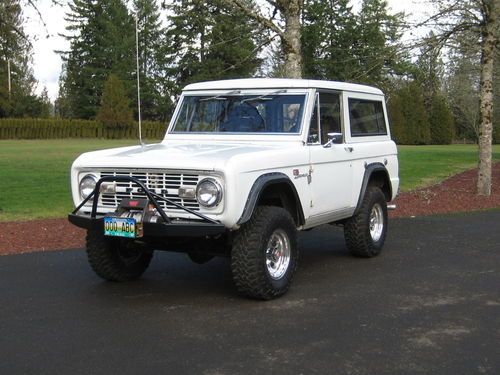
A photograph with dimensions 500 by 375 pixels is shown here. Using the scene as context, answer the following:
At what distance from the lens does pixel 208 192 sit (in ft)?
17.3

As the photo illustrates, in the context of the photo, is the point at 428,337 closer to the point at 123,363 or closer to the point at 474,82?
the point at 123,363

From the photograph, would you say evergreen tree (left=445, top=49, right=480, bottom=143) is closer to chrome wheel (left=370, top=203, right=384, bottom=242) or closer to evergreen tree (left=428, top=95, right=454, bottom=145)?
evergreen tree (left=428, top=95, right=454, bottom=145)

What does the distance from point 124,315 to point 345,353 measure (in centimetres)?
192

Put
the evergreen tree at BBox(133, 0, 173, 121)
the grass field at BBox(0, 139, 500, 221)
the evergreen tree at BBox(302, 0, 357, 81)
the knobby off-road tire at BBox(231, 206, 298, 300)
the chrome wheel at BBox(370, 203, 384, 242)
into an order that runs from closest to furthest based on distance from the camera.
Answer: the knobby off-road tire at BBox(231, 206, 298, 300) → the chrome wheel at BBox(370, 203, 384, 242) → the grass field at BBox(0, 139, 500, 221) → the evergreen tree at BBox(302, 0, 357, 81) → the evergreen tree at BBox(133, 0, 173, 121)

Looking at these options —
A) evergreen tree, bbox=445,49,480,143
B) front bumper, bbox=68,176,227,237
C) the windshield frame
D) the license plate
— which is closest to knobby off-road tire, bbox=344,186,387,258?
the windshield frame

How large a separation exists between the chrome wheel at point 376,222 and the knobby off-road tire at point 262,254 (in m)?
2.19

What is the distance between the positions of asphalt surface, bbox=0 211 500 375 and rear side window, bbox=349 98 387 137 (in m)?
1.55

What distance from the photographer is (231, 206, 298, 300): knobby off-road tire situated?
5.52m


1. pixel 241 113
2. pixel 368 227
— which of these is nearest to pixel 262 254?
pixel 241 113

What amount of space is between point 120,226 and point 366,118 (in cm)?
372

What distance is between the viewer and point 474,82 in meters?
30.4

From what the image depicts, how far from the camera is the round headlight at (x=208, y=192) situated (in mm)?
5243

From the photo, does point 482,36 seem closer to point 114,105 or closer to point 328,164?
point 328,164

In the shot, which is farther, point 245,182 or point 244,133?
point 244,133
